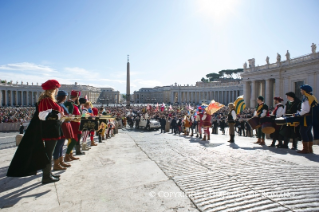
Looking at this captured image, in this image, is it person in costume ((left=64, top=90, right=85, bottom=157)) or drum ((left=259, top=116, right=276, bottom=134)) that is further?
drum ((left=259, top=116, right=276, bottom=134))

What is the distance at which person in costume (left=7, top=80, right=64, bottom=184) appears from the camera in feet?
11.5

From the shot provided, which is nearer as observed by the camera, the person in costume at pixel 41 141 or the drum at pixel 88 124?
the person in costume at pixel 41 141

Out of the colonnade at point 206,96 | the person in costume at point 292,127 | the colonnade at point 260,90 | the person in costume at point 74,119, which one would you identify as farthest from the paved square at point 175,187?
the colonnade at point 206,96

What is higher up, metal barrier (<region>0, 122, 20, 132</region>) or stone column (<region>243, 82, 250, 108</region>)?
stone column (<region>243, 82, 250, 108</region>)

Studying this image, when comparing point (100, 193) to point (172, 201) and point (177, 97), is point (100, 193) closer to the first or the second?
point (172, 201)

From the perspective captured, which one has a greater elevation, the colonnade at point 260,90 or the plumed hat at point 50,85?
the colonnade at point 260,90

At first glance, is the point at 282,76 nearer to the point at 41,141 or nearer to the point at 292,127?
the point at 292,127

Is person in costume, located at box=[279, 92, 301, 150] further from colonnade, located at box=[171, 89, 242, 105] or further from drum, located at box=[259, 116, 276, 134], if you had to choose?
colonnade, located at box=[171, 89, 242, 105]

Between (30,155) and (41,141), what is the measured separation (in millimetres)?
279

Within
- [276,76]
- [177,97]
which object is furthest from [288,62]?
[177,97]

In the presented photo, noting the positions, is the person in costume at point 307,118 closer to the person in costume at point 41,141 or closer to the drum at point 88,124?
the drum at point 88,124

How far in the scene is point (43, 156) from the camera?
3646 mm

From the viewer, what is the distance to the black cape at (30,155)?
346 centimetres

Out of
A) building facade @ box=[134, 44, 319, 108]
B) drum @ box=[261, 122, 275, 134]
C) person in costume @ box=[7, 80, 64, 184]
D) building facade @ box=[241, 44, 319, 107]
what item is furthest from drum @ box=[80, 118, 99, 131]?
building facade @ box=[134, 44, 319, 108]
